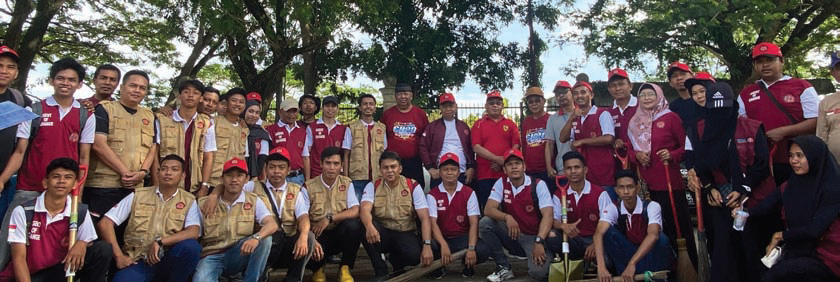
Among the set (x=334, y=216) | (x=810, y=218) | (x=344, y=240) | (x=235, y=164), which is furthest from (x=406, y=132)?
(x=810, y=218)

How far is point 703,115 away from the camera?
14.8 ft

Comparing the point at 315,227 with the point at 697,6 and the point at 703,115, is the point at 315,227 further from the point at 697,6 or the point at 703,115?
the point at 697,6

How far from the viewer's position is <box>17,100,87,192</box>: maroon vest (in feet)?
13.5

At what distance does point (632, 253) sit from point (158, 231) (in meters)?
3.92

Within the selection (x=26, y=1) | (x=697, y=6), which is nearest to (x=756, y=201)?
(x=697, y=6)

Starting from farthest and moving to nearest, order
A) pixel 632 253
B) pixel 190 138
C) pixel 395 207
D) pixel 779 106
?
1. pixel 395 207
2. pixel 190 138
3. pixel 632 253
4. pixel 779 106

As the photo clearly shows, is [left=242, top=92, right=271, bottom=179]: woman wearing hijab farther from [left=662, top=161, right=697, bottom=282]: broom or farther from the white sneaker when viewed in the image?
[left=662, top=161, right=697, bottom=282]: broom

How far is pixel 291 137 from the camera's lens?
614 centimetres

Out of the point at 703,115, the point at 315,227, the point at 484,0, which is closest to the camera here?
the point at 703,115

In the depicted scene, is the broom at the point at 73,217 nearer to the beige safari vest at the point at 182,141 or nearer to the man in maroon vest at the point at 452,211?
the beige safari vest at the point at 182,141

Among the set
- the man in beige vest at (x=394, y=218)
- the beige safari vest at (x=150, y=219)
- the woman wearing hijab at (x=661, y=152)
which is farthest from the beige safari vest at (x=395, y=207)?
the woman wearing hijab at (x=661, y=152)

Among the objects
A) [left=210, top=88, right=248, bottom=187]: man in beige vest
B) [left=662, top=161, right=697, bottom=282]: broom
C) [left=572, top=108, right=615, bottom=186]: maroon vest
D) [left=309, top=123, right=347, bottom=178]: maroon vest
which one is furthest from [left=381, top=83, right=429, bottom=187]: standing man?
[left=662, top=161, right=697, bottom=282]: broom

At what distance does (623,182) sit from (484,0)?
858cm

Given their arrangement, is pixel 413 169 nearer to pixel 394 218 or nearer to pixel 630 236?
pixel 394 218
